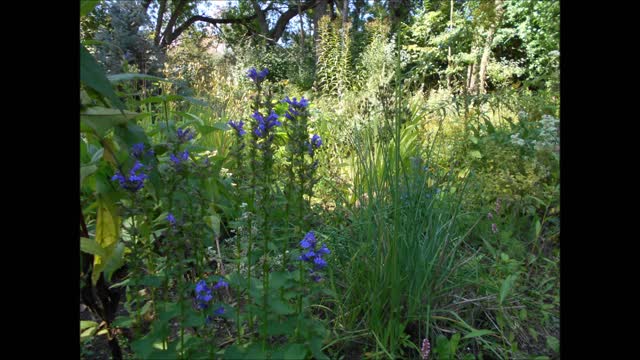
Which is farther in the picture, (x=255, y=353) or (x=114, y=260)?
(x=114, y=260)

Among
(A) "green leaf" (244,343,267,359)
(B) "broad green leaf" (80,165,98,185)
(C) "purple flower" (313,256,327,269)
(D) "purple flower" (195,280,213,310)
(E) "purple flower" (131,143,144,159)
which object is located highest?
(E) "purple flower" (131,143,144,159)

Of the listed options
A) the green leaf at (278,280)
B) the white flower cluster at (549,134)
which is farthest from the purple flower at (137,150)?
the white flower cluster at (549,134)

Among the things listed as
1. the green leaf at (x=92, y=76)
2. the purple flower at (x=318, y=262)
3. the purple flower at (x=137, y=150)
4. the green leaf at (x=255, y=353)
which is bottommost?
the green leaf at (x=255, y=353)

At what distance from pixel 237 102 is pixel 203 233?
427 centimetres

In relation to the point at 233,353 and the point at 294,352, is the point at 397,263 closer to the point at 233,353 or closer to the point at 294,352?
the point at 294,352

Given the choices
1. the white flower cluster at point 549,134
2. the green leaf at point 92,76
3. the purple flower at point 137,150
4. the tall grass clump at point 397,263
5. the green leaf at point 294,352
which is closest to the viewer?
the green leaf at point 92,76

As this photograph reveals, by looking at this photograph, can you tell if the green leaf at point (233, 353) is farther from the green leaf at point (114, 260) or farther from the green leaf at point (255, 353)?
the green leaf at point (114, 260)

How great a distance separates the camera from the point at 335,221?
2.44 meters

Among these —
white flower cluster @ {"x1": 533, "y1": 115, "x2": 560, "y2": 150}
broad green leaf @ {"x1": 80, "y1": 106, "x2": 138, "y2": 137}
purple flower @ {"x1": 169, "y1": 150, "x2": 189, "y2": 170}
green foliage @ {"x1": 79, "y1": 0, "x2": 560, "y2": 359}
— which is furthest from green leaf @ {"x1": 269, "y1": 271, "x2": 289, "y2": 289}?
white flower cluster @ {"x1": 533, "y1": 115, "x2": 560, "y2": 150}

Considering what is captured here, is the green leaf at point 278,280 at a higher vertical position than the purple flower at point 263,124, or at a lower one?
lower

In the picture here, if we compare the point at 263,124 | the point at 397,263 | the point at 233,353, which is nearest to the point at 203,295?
the point at 233,353

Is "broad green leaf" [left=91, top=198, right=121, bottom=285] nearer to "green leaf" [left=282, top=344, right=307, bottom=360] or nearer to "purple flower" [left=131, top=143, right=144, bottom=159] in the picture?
"purple flower" [left=131, top=143, right=144, bottom=159]

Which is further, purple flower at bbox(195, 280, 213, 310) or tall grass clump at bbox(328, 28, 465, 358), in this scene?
tall grass clump at bbox(328, 28, 465, 358)
